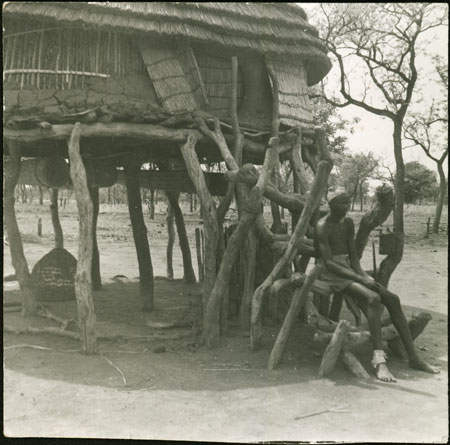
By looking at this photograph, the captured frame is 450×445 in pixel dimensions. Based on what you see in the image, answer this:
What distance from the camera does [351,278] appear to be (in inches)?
242

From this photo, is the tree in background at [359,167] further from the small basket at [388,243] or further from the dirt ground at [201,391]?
the small basket at [388,243]

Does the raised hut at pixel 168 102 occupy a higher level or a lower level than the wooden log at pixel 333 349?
higher

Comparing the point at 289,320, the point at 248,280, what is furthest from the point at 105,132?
the point at 289,320

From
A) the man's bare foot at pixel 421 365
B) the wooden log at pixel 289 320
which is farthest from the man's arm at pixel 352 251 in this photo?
the man's bare foot at pixel 421 365

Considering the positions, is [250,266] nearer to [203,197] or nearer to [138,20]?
[203,197]

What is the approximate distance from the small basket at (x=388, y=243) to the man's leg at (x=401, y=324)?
781mm

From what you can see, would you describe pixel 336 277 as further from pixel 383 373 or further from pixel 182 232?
pixel 182 232

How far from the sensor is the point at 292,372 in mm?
5941

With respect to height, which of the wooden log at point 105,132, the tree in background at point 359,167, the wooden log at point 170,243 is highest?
the tree in background at point 359,167

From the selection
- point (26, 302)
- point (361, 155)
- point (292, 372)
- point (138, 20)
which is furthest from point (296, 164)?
point (361, 155)

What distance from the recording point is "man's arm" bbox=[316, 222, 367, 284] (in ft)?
20.2

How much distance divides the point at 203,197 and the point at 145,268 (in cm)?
242

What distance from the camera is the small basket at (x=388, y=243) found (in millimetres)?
6585

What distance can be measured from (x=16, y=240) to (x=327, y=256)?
501 centimetres
